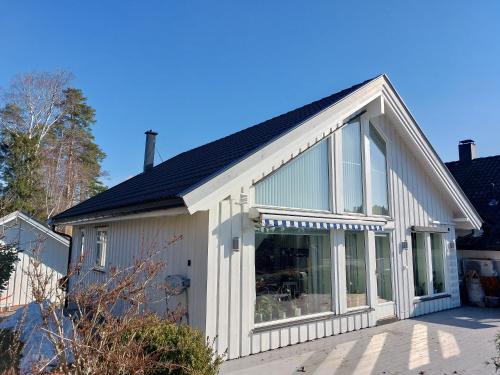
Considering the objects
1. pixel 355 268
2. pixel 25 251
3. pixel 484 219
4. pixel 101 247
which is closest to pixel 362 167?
pixel 355 268

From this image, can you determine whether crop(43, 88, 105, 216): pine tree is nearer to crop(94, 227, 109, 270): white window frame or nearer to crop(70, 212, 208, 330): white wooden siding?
crop(94, 227, 109, 270): white window frame

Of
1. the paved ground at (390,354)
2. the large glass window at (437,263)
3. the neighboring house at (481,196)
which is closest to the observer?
the paved ground at (390,354)

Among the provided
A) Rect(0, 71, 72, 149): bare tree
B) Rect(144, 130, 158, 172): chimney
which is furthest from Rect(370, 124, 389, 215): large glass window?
Rect(0, 71, 72, 149): bare tree

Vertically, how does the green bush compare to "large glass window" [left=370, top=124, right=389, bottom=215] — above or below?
below

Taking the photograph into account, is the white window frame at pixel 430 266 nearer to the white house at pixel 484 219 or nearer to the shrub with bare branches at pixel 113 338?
the white house at pixel 484 219

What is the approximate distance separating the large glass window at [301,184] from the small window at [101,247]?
359 inches

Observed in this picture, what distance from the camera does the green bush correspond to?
622 centimetres

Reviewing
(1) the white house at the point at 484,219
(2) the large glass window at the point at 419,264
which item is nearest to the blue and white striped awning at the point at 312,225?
(2) the large glass window at the point at 419,264

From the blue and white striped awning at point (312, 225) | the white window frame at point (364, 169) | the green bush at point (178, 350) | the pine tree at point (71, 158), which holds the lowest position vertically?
the green bush at point (178, 350)

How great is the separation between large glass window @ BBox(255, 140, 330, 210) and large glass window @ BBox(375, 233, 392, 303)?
12.4ft

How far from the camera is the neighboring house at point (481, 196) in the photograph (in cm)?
1933

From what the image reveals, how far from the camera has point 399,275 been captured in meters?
15.4

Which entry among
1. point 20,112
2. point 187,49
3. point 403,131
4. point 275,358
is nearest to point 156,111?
point 187,49

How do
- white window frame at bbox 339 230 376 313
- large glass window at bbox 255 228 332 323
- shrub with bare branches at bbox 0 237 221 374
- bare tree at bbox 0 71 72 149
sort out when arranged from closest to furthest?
shrub with bare branches at bbox 0 237 221 374, large glass window at bbox 255 228 332 323, white window frame at bbox 339 230 376 313, bare tree at bbox 0 71 72 149
